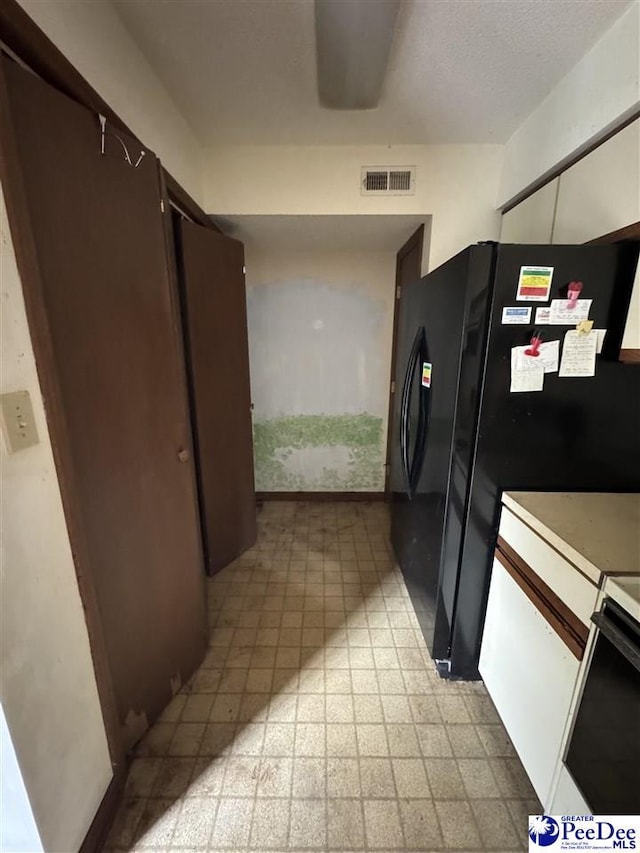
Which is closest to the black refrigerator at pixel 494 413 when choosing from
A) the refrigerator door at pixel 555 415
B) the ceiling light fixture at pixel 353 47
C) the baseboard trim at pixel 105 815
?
the refrigerator door at pixel 555 415

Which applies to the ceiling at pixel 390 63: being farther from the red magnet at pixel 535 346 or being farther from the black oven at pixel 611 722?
the black oven at pixel 611 722

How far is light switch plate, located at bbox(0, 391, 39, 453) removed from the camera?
2.53 ft

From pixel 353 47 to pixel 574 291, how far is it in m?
1.15

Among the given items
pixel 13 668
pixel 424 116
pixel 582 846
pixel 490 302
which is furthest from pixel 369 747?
pixel 424 116

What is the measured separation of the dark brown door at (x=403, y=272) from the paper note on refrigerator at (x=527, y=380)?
1335 mm

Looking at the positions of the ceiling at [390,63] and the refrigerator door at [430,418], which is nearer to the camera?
the ceiling at [390,63]

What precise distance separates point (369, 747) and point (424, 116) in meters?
2.79

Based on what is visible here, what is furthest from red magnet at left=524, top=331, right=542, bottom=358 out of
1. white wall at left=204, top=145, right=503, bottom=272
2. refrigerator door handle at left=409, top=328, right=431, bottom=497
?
white wall at left=204, top=145, right=503, bottom=272

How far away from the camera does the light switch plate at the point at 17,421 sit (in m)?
0.77

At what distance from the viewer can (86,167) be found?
99cm

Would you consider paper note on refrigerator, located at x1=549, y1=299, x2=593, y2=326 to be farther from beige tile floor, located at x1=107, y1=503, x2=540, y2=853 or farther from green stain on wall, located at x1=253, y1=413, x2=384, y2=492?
green stain on wall, located at x1=253, y1=413, x2=384, y2=492


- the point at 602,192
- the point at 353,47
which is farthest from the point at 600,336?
the point at 353,47

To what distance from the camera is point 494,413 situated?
1291 millimetres

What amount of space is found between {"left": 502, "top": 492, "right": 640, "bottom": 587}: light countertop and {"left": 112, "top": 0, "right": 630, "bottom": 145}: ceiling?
1.64 m
